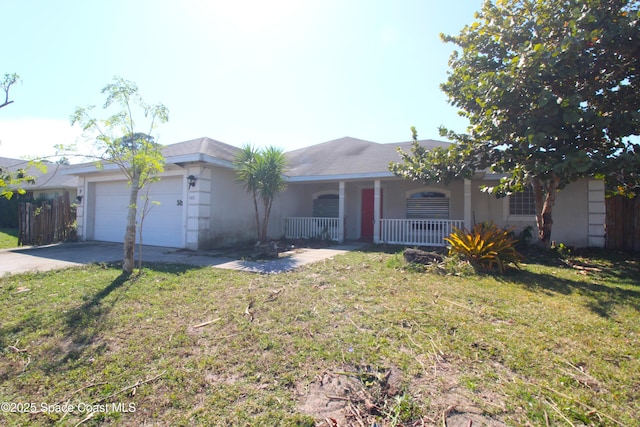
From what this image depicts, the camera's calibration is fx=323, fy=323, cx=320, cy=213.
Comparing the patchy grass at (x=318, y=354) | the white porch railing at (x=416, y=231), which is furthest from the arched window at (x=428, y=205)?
the patchy grass at (x=318, y=354)

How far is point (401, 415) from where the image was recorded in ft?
7.25

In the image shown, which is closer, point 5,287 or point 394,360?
point 394,360

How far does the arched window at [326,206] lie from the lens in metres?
14.3

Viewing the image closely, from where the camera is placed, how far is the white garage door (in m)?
Result: 10.4

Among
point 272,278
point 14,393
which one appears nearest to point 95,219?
point 272,278

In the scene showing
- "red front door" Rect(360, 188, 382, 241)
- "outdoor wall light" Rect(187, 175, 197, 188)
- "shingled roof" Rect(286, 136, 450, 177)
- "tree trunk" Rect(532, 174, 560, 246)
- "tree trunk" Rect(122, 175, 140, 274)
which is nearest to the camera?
"tree trunk" Rect(122, 175, 140, 274)

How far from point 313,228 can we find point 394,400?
34.8 ft

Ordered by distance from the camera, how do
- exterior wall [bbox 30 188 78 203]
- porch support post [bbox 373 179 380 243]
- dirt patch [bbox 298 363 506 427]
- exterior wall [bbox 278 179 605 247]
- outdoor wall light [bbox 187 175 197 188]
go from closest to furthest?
dirt patch [bbox 298 363 506 427]
outdoor wall light [bbox 187 175 197 188]
exterior wall [bbox 278 179 605 247]
porch support post [bbox 373 179 380 243]
exterior wall [bbox 30 188 78 203]

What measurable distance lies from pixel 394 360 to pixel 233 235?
8.91m

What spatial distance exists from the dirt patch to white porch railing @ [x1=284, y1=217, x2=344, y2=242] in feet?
31.0

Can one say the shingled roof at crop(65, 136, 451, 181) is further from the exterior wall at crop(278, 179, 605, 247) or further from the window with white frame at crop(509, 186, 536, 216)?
the window with white frame at crop(509, 186, 536, 216)

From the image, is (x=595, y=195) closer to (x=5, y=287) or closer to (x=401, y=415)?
(x=401, y=415)

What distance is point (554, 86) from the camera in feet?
20.3

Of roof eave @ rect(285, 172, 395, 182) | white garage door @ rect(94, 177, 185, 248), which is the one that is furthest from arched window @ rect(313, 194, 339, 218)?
white garage door @ rect(94, 177, 185, 248)
